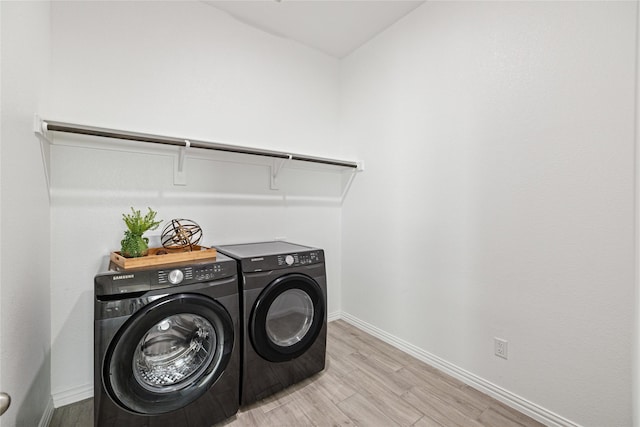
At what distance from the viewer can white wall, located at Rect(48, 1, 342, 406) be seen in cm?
167

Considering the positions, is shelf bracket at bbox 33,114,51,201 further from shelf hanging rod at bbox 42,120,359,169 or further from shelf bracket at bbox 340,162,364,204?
shelf bracket at bbox 340,162,364,204

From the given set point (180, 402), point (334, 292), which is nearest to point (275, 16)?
point (334, 292)

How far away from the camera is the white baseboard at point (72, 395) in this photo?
1627 millimetres

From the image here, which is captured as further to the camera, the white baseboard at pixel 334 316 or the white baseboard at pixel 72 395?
the white baseboard at pixel 334 316

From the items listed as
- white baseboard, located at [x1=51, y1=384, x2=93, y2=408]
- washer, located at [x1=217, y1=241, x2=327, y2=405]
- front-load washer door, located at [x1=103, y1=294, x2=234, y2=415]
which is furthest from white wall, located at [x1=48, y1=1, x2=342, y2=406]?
front-load washer door, located at [x1=103, y1=294, x2=234, y2=415]

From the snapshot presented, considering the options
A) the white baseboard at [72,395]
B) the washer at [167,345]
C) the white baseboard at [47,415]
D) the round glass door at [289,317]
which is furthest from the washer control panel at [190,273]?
the white baseboard at [72,395]

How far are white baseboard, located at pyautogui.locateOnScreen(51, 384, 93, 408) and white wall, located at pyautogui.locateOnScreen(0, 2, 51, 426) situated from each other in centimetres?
10

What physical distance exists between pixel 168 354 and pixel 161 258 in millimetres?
484

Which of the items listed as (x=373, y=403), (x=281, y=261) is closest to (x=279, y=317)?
(x=281, y=261)

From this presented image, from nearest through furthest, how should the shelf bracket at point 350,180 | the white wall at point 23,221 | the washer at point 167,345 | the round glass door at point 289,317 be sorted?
the white wall at point 23,221
the washer at point 167,345
the round glass door at point 289,317
the shelf bracket at point 350,180

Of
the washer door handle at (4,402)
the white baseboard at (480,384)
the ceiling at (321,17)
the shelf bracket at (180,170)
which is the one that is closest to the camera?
the washer door handle at (4,402)

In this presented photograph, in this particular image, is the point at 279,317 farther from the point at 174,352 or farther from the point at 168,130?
the point at 168,130

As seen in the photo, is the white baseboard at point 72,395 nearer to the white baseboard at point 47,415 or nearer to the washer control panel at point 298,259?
the white baseboard at point 47,415

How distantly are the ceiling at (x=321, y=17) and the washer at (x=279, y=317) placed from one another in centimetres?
180
